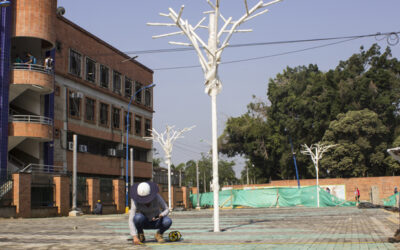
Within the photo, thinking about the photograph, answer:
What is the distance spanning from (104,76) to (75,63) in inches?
231

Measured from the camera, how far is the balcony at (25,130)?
110 ft

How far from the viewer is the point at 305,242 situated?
962 cm

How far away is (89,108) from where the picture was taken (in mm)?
46000

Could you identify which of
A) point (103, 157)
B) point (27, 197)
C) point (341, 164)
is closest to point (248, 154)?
point (341, 164)

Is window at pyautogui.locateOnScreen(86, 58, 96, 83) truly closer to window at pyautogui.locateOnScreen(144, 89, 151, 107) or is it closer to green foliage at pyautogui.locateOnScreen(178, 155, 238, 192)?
window at pyautogui.locateOnScreen(144, 89, 151, 107)

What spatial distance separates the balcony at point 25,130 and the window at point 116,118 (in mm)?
15184

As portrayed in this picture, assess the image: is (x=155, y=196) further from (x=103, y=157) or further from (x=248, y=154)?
(x=248, y=154)

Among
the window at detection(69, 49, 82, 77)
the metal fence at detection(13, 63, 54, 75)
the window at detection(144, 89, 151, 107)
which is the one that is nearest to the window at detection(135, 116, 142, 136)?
the window at detection(144, 89, 151, 107)

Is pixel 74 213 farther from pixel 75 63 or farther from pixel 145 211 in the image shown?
pixel 145 211

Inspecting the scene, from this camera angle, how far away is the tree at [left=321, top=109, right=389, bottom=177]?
206 ft

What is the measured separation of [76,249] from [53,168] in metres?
31.0

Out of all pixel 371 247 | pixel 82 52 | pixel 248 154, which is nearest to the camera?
pixel 371 247

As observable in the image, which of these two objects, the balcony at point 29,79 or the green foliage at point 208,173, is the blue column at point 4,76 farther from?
the green foliage at point 208,173

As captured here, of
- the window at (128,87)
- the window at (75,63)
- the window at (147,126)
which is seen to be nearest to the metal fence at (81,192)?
the window at (75,63)
